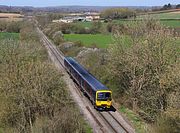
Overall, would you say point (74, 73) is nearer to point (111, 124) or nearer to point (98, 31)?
point (111, 124)

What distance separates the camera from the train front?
3534 cm

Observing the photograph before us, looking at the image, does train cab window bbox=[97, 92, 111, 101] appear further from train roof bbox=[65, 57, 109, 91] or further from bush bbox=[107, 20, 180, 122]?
bush bbox=[107, 20, 180, 122]

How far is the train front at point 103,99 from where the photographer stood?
35.3 metres

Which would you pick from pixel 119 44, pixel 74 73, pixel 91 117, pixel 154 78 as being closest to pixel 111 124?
pixel 91 117

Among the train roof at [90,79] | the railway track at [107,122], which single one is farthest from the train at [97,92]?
the railway track at [107,122]

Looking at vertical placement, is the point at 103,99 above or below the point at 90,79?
below

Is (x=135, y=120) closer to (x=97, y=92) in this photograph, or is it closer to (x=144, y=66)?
(x=97, y=92)

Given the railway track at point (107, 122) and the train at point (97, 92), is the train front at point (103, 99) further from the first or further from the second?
the railway track at point (107, 122)

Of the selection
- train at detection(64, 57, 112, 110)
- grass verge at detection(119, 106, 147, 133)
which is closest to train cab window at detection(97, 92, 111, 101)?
train at detection(64, 57, 112, 110)

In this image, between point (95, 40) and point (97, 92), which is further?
point (95, 40)

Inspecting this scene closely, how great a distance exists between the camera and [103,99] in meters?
35.6

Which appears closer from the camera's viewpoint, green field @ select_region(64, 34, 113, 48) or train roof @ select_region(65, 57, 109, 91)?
train roof @ select_region(65, 57, 109, 91)

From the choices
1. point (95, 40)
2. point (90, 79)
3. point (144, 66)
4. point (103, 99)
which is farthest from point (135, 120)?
point (95, 40)

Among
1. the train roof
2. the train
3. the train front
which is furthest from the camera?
the train roof
